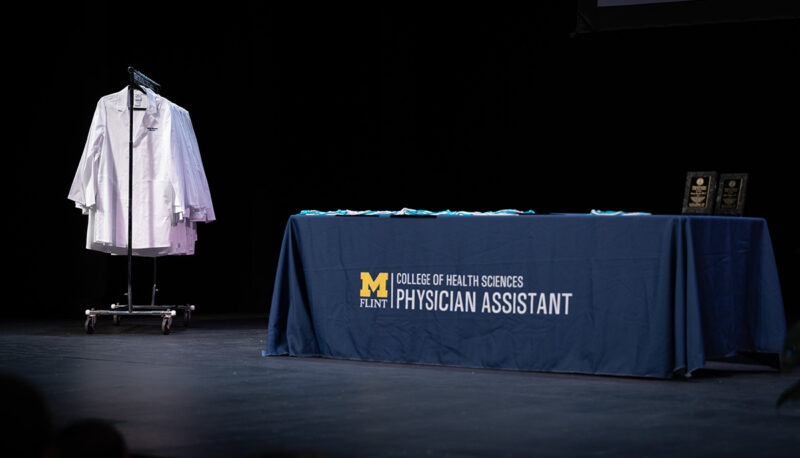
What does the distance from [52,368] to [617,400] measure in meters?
2.40

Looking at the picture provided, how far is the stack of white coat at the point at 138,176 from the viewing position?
6.42m

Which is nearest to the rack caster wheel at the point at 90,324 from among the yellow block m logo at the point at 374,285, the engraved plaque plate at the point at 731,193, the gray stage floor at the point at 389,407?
the gray stage floor at the point at 389,407

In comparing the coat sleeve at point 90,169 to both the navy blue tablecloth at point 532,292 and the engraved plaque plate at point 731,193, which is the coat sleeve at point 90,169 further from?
the engraved plaque plate at point 731,193

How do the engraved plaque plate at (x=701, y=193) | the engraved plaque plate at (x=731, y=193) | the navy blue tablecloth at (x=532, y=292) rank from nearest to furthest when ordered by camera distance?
the navy blue tablecloth at (x=532, y=292)
the engraved plaque plate at (x=731, y=193)
the engraved plaque plate at (x=701, y=193)

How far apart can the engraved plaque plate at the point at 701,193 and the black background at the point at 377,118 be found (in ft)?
3.08

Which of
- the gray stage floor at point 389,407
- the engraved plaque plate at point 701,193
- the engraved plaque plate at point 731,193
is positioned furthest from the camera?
the engraved plaque plate at point 701,193

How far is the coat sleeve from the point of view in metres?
6.38

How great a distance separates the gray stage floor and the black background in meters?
2.54

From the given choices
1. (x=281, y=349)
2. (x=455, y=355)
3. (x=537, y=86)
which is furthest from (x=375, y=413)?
(x=537, y=86)

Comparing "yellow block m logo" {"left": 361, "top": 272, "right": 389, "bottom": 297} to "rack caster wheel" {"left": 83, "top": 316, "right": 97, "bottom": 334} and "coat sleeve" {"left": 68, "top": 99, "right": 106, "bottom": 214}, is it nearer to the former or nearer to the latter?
"rack caster wheel" {"left": 83, "top": 316, "right": 97, "bottom": 334}

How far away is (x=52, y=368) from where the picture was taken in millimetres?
4477

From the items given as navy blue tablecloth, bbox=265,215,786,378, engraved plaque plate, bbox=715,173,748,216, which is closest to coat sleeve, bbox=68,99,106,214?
navy blue tablecloth, bbox=265,215,786,378

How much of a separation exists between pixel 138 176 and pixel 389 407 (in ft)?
11.8

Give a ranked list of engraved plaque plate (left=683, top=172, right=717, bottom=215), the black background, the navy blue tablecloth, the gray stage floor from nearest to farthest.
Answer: the gray stage floor → the navy blue tablecloth → engraved plaque plate (left=683, top=172, right=717, bottom=215) → the black background
